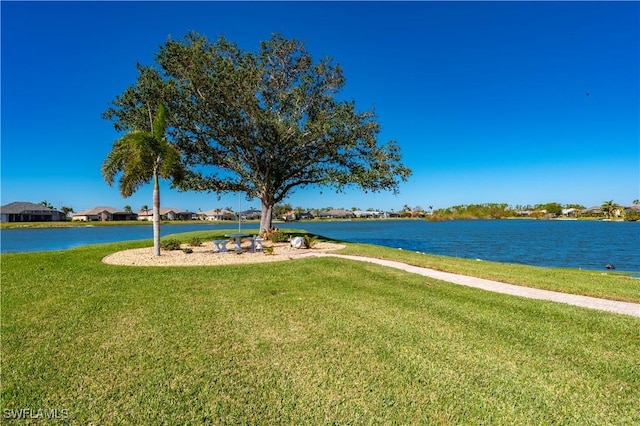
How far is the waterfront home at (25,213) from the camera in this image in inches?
3081

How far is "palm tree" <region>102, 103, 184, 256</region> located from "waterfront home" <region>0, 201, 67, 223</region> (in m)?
89.4

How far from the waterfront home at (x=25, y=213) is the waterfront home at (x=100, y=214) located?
28.3 ft

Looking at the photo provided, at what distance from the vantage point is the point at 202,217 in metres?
134

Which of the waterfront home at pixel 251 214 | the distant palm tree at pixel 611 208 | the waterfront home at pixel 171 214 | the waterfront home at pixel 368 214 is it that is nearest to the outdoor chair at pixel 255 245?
the waterfront home at pixel 171 214

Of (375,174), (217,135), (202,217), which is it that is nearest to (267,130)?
(217,135)

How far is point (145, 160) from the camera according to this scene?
12.7m

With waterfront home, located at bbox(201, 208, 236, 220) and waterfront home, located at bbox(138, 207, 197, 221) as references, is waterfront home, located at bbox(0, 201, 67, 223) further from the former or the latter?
waterfront home, located at bbox(201, 208, 236, 220)

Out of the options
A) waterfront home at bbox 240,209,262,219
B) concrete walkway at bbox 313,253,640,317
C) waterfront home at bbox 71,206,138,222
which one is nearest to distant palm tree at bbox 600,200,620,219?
waterfront home at bbox 240,209,262,219

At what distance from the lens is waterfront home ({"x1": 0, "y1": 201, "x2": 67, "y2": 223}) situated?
78250 millimetres

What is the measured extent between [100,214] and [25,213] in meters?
19.1

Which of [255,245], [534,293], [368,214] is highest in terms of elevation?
[368,214]

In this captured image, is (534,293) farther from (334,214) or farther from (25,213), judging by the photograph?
(334,214)

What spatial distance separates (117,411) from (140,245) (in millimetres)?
14953

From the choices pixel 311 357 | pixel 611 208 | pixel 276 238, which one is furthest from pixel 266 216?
pixel 611 208
